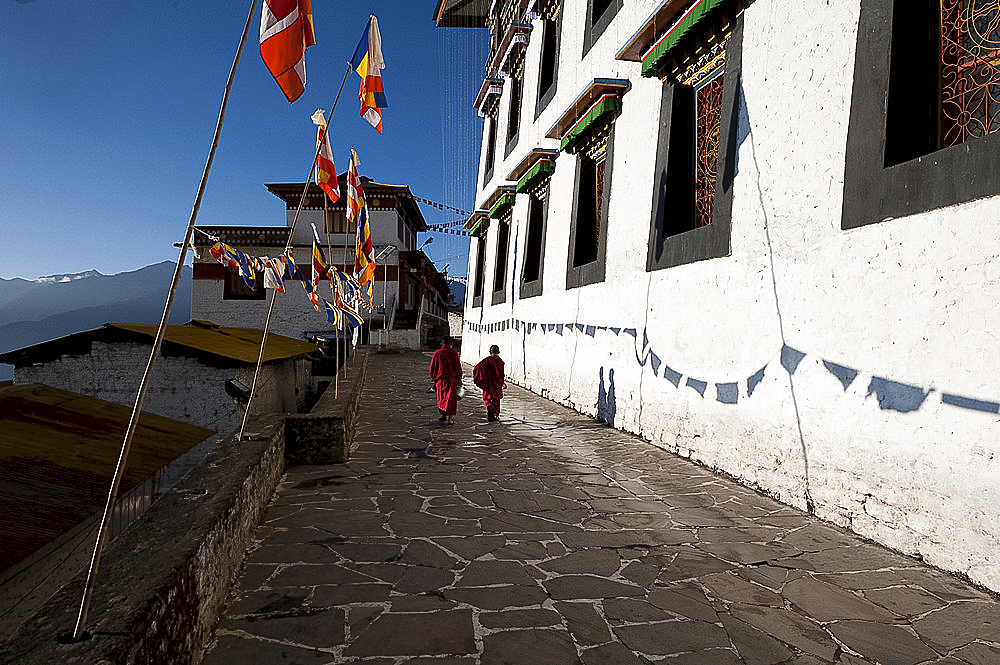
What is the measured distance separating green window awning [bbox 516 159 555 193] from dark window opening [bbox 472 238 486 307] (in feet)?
19.2

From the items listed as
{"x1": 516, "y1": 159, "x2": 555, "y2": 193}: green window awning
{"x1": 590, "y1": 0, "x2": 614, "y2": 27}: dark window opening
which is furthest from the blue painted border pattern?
{"x1": 590, "y1": 0, "x2": 614, "y2": 27}: dark window opening

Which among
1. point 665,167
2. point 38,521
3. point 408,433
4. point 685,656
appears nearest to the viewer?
point 685,656

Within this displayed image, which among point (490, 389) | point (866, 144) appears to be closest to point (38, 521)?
A: point (866, 144)

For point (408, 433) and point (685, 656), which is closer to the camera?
point (685, 656)

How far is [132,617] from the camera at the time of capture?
1724 mm

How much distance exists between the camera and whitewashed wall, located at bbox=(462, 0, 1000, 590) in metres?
3.09

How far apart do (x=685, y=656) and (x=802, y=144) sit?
377 centimetres

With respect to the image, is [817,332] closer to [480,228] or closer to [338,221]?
[480,228]

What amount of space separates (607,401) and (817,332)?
12.6 ft

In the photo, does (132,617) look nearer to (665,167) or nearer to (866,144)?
A: (866,144)

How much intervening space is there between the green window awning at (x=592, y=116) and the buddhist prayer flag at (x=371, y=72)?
132 inches

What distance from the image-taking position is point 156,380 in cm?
948

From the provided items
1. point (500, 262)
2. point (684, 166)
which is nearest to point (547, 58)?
point (500, 262)

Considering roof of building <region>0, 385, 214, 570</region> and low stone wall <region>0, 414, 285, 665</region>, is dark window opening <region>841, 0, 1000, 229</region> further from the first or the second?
roof of building <region>0, 385, 214, 570</region>
